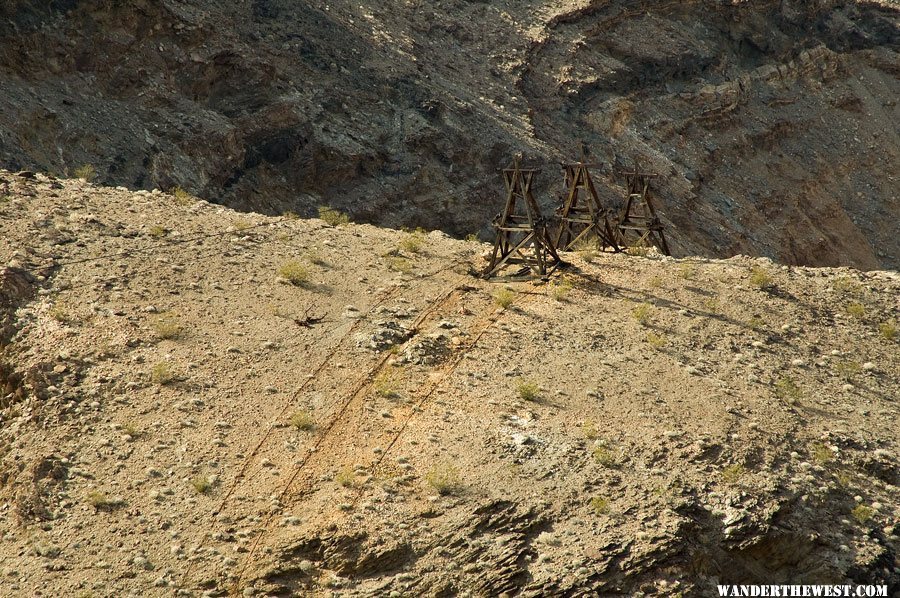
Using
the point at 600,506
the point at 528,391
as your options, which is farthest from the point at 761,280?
the point at 600,506

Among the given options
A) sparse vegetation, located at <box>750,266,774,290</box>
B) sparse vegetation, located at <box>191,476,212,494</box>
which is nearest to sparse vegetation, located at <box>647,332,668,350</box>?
sparse vegetation, located at <box>750,266,774,290</box>

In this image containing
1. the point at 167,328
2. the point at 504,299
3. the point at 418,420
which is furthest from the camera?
the point at 504,299

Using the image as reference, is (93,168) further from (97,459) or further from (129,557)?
(129,557)

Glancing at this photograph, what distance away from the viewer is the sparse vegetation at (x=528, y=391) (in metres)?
12.3

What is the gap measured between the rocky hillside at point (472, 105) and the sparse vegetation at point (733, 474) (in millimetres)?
15760

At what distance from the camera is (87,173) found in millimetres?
20375

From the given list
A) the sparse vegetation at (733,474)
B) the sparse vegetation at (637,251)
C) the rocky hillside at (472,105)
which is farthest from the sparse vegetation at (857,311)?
→ the rocky hillside at (472,105)

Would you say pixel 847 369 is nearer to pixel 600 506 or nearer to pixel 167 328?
pixel 600 506

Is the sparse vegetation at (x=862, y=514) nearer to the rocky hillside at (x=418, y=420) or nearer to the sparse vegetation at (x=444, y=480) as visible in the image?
the rocky hillside at (x=418, y=420)

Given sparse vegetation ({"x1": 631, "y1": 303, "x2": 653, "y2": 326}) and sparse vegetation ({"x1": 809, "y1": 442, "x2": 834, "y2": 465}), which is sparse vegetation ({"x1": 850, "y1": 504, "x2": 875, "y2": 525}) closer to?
sparse vegetation ({"x1": 809, "y1": 442, "x2": 834, "y2": 465})

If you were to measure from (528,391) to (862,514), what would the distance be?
3918 mm

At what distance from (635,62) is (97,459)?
28282mm

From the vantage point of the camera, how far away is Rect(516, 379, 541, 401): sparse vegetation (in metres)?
12.3

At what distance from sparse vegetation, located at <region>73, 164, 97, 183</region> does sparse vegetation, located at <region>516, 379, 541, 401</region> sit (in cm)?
1100
